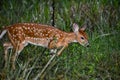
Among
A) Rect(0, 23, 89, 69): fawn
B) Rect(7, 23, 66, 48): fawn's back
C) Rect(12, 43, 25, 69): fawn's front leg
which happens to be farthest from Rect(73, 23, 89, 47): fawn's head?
Rect(12, 43, 25, 69): fawn's front leg

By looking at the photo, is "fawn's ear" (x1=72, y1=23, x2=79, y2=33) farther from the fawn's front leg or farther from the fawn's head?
the fawn's front leg

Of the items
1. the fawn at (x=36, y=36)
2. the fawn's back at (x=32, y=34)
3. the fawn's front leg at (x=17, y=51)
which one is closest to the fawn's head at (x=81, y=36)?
the fawn at (x=36, y=36)

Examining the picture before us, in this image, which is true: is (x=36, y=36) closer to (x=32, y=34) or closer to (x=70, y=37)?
(x=32, y=34)

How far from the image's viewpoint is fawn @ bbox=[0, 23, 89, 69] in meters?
6.04

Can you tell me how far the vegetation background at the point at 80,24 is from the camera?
5984 millimetres

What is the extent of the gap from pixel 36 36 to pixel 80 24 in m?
0.69

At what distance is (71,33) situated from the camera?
20.5 ft

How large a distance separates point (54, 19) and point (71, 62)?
0.70 meters

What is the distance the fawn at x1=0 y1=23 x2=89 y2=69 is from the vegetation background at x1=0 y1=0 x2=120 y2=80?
0.32ft

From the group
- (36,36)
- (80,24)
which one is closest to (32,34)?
(36,36)

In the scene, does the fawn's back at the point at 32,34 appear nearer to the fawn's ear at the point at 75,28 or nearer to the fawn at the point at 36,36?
the fawn at the point at 36,36

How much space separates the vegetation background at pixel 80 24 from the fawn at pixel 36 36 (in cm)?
10

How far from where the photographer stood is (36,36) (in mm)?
6125

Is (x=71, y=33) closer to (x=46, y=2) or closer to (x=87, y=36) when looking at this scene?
(x=87, y=36)
